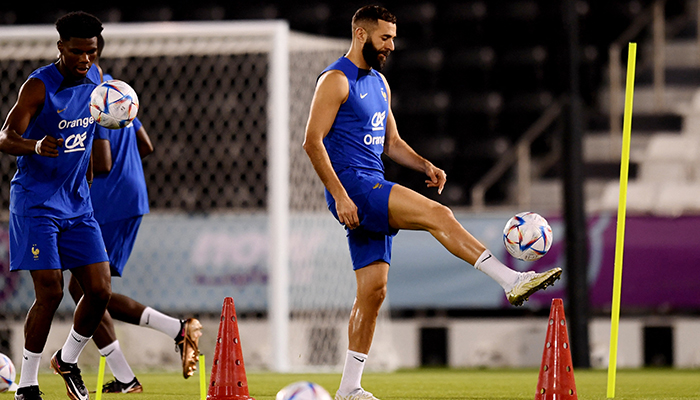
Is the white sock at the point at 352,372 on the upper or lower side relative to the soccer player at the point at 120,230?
lower

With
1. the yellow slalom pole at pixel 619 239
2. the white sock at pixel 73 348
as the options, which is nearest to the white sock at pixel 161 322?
the white sock at pixel 73 348

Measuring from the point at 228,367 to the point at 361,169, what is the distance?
1069mm

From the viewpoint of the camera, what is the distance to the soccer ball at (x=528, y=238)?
4.11 meters

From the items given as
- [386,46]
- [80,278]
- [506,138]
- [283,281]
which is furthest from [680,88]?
[80,278]

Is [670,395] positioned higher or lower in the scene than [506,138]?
lower

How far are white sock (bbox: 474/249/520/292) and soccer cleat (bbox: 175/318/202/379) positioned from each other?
1.78 m

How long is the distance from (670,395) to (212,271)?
455cm

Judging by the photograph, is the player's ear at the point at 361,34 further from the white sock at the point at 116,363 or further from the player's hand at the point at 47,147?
the white sock at the point at 116,363

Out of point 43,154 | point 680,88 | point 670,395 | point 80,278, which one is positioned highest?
point 680,88

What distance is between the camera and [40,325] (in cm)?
442

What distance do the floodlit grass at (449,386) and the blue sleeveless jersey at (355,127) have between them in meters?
1.32

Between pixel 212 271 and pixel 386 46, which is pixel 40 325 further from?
pixel 212 271

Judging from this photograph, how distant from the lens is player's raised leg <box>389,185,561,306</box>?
3.70 metres

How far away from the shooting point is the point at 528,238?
4.11 meters
